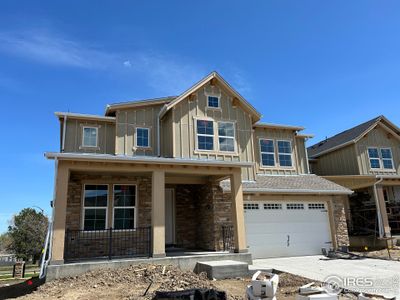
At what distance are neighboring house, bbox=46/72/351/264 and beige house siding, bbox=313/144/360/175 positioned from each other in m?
3.84

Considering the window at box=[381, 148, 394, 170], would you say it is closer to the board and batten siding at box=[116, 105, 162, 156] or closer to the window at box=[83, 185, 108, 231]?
the board and batten siding at box=[116, 105, 162, 156]

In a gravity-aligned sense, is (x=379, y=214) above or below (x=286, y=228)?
above

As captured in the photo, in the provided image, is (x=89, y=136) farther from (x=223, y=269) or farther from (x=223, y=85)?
(x=223, y=269)

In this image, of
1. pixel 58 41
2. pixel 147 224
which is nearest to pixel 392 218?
pixel 147 224

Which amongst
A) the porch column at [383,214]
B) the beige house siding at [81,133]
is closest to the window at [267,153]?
the porch column at [383,214]

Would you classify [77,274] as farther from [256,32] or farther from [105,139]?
[256,32]

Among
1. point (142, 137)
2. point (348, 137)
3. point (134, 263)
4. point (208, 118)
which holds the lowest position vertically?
point (134, 263)

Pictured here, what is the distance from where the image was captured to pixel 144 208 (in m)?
13.4

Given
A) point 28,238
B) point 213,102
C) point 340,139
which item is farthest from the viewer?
point 28,238

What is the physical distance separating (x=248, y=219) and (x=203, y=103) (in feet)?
18.8

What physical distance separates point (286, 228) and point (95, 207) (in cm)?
831

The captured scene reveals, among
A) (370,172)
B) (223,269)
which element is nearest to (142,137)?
(223,269)

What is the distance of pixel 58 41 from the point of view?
11.1 metres

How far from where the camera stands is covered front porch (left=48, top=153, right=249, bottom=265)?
35.7 feet
